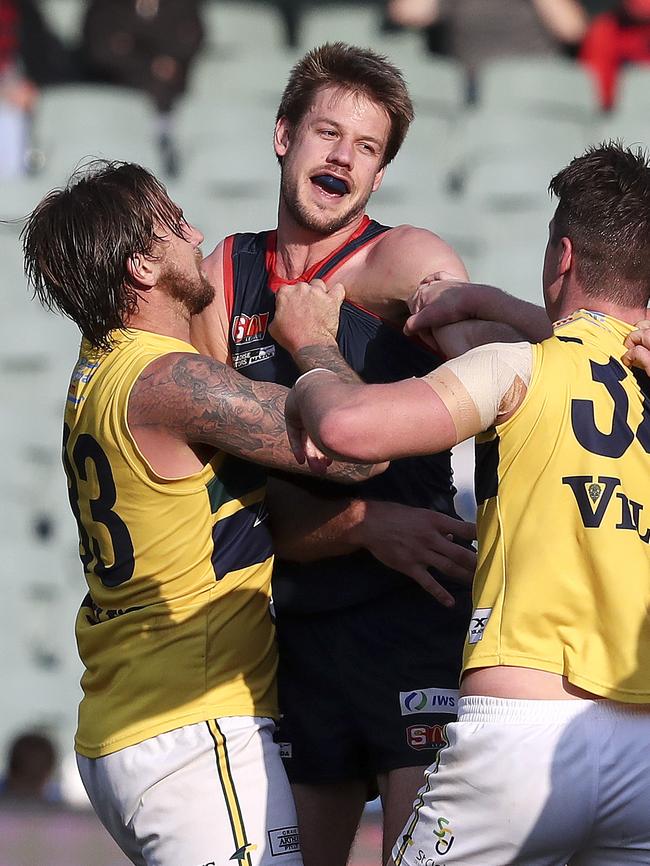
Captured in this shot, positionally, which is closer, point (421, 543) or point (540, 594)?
point (540, 594)

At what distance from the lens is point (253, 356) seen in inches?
150

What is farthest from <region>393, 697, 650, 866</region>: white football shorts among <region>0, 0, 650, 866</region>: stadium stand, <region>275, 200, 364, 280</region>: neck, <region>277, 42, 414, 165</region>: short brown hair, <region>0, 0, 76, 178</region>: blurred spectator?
<region>0, 0, 76, 178</region>: blurred spectator

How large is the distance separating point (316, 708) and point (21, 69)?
554 centimetres

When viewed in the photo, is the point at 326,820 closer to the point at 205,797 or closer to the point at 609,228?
the point at 205,797

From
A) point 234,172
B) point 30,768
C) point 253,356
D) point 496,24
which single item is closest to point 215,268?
point 253,356

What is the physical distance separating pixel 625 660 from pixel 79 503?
151cm

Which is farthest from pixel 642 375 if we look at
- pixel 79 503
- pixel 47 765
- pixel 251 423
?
pixel 47 765

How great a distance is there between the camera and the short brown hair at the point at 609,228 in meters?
2.99

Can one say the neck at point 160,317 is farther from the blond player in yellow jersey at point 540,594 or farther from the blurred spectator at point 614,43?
the blurred spectator at point 614,43

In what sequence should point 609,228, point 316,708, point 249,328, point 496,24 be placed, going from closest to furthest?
point 609,228 → point 316,708 → point 249,328 → point 496,24

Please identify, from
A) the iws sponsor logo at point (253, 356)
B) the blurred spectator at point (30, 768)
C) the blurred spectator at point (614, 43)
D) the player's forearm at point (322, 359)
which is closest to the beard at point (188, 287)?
the iws sponsor logo at point (253, 356)

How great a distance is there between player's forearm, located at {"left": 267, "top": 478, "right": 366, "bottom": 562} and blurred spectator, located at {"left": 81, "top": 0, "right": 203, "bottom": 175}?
182 inches

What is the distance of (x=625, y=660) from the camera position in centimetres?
268

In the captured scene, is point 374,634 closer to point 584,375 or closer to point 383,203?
point 584,375
